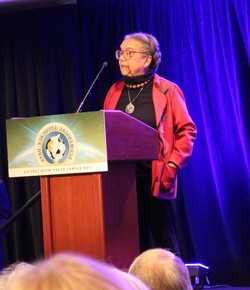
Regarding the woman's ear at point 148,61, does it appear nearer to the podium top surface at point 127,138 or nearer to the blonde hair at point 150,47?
the blonde hair at point 150,47

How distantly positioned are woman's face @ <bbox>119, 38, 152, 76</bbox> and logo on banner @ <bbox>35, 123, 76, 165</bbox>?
3.20ft

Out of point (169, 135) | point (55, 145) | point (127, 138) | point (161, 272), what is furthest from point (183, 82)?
point (161, 272)

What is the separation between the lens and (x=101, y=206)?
221 centimetres

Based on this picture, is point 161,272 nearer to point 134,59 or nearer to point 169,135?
point 169,135

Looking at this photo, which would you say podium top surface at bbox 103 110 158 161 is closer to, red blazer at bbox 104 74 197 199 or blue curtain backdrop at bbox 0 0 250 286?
red blazer at bbox 104 74 197 199

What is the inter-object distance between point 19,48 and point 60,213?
2.87m

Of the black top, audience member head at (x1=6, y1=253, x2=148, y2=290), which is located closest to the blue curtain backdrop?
the black top

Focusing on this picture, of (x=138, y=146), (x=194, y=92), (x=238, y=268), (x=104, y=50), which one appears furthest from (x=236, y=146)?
(x=138, y=146)

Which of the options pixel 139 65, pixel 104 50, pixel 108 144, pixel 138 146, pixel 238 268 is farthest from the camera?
pixel 104 50

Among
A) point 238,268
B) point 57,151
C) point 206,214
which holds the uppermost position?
point 57,151

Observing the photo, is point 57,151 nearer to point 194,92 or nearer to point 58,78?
point 194,92

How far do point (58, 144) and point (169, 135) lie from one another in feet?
3.24

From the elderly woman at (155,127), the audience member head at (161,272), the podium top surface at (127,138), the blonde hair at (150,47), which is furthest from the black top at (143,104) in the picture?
the audience member head at (161,272)

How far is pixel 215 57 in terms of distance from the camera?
4.29 m
